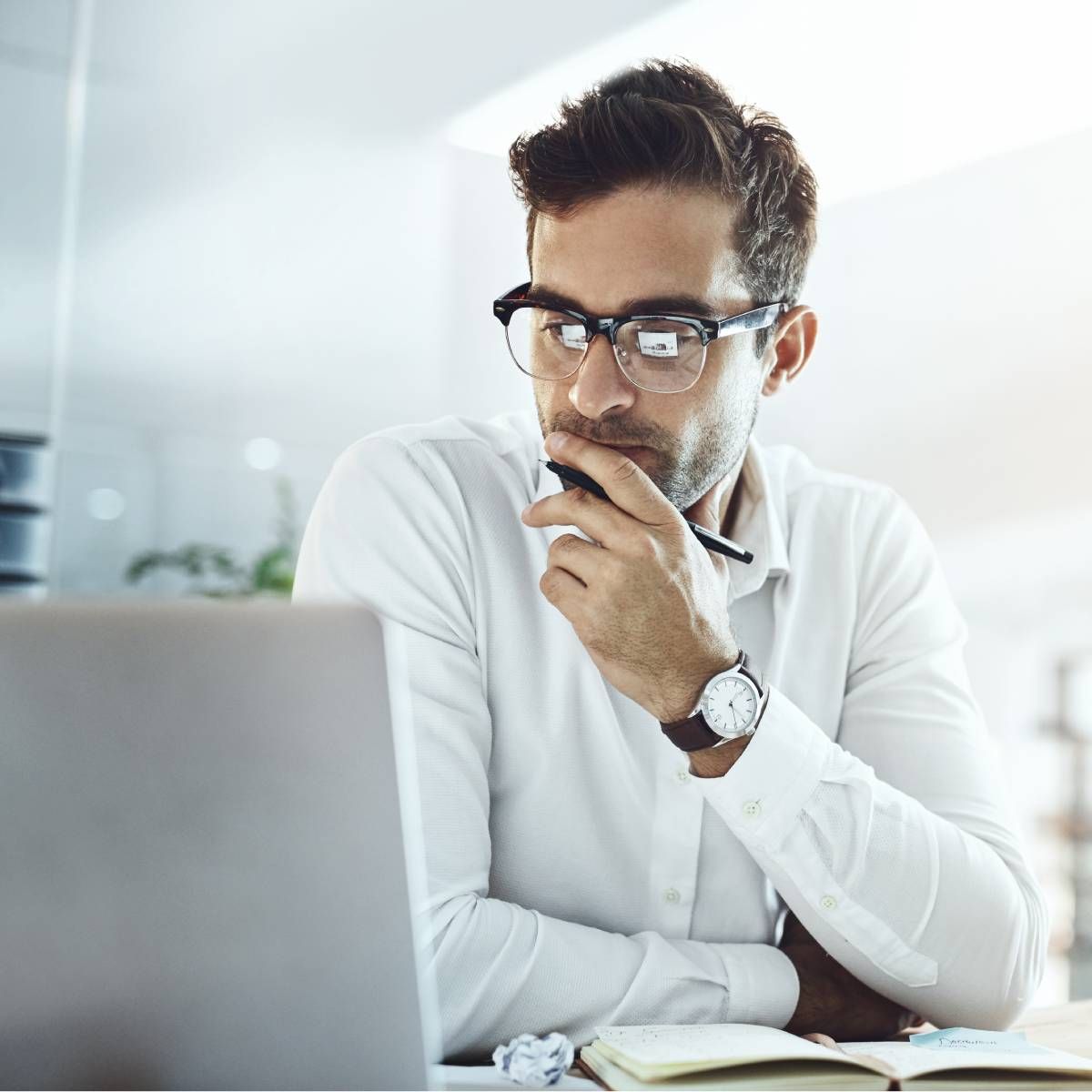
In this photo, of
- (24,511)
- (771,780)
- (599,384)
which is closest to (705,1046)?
(771,780)

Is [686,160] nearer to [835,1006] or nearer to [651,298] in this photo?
[651,298]

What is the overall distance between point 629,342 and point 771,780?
521mm

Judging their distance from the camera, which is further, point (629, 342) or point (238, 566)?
point (238, 566)

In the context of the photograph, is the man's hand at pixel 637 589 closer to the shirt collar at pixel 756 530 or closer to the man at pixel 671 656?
the man at pixel 671 656

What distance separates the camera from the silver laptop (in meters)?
0.53

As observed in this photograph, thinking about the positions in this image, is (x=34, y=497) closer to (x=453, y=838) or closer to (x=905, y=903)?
(x=453, y=838)

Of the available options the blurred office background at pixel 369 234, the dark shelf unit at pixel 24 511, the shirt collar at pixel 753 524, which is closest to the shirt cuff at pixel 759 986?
the shirt collar at pixel 753 524

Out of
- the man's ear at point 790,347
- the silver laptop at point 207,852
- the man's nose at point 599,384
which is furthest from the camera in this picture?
the man's ear at point 790,347

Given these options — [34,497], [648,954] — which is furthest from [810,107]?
[648,954]

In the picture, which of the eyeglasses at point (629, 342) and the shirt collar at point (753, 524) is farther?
the shirt collar at point (753, 524)

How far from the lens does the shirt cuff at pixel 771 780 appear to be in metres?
1.08

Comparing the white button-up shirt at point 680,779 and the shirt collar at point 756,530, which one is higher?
the shirt collar at point 756,530

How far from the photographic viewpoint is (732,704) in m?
1.08

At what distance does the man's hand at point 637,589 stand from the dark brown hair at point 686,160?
0.39 m
